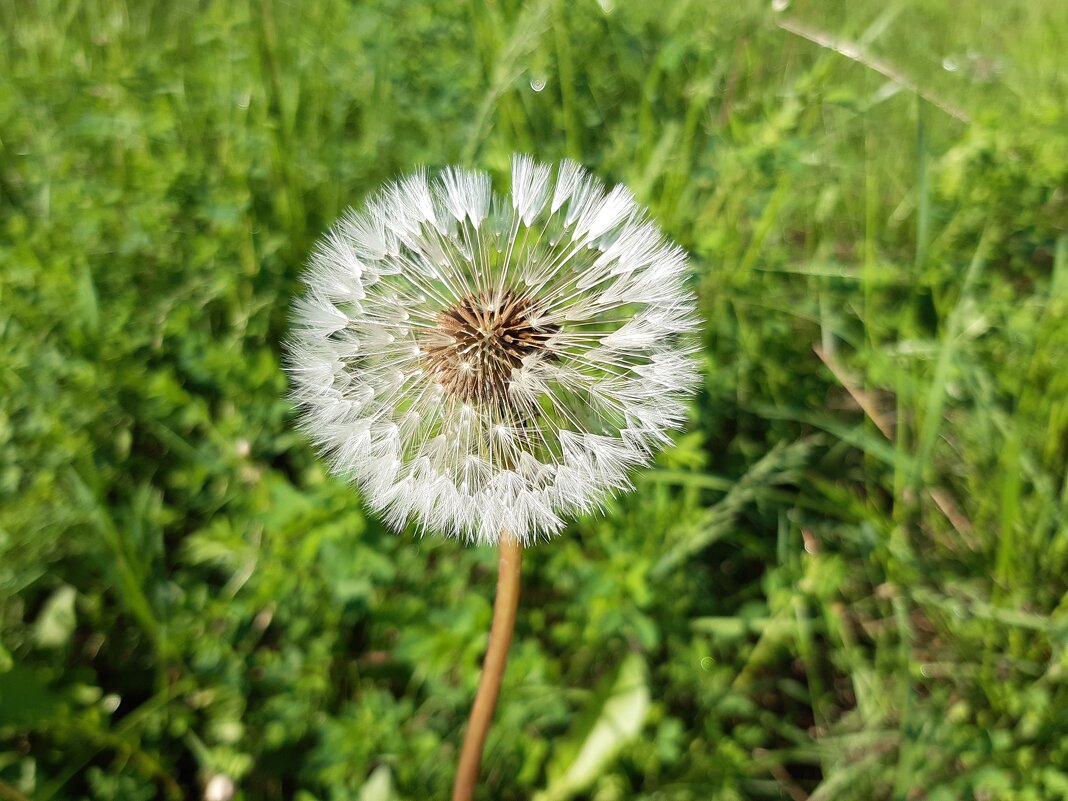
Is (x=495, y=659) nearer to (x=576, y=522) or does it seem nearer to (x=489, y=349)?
(x=489, y=349)

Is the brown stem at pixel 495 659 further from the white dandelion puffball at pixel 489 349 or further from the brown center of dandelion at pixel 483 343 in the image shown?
the brown center of dandelion at pixel 483 343

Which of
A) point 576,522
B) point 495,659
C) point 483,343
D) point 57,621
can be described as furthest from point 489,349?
point 57,621

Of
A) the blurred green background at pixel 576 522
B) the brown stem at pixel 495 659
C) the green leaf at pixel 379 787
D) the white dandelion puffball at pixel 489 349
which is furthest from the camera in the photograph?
the blurred green background at pixel 576 522

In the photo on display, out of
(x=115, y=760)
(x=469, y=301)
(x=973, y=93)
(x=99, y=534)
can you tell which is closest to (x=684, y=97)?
(x=973, y=93)

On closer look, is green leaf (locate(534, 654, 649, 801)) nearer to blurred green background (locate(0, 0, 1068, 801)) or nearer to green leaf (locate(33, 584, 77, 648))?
blurred green background (locate(0, 0, 1068, 801))

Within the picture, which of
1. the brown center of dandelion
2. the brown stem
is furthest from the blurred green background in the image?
the brown center of dandelion

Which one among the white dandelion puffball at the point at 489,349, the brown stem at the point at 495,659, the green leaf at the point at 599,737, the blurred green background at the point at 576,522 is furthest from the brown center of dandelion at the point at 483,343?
the green leaf at the point at 599,737
